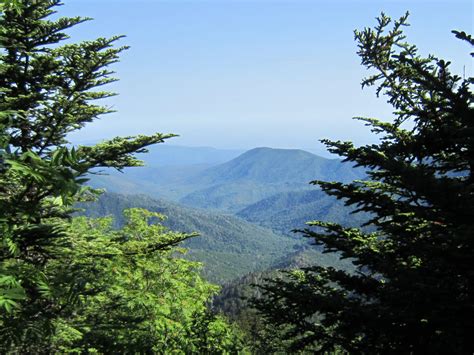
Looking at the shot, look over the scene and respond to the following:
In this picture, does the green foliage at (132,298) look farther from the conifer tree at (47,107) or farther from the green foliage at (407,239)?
the green foliage at (407,239)

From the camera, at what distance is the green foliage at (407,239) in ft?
16.3

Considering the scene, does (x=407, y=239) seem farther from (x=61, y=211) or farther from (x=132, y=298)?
(x=132, y=298)

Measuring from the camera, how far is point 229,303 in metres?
161

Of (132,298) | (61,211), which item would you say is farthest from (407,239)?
(132,298)

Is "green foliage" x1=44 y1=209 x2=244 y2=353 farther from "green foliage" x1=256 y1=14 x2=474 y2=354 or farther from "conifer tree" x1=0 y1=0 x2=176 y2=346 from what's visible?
"green foliage" x1=256 y1=14 x2=474 y2=354

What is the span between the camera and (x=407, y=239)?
5.83 metres

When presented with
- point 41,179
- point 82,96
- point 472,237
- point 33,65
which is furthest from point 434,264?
point 33,65

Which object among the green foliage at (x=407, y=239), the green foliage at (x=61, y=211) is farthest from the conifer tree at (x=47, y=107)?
the green foliage at (x=407, y=239)

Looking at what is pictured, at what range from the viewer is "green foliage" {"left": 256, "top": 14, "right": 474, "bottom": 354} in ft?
16.3

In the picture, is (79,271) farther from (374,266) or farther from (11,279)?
(374,266)

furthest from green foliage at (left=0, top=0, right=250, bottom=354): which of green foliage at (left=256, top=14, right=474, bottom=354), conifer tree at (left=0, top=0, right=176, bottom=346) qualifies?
green foliage at (left=256, top=14, right=474, bottom=354)

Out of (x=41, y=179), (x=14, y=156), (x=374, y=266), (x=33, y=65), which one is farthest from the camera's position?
(x=33, y=65)

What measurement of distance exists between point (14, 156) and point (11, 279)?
0.93m

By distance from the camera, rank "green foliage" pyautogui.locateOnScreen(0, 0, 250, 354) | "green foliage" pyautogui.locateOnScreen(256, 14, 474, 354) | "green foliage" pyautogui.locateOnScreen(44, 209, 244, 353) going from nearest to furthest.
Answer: "green foliage" pyautogui.locateOnScreen(256, 14, 474, 354) → "green foliage" pyautogui.locateOnScreen(0, 0, 250, 354) → "green foliage" pyautogui.locateOnScreen(44, 209, 244, 353)
